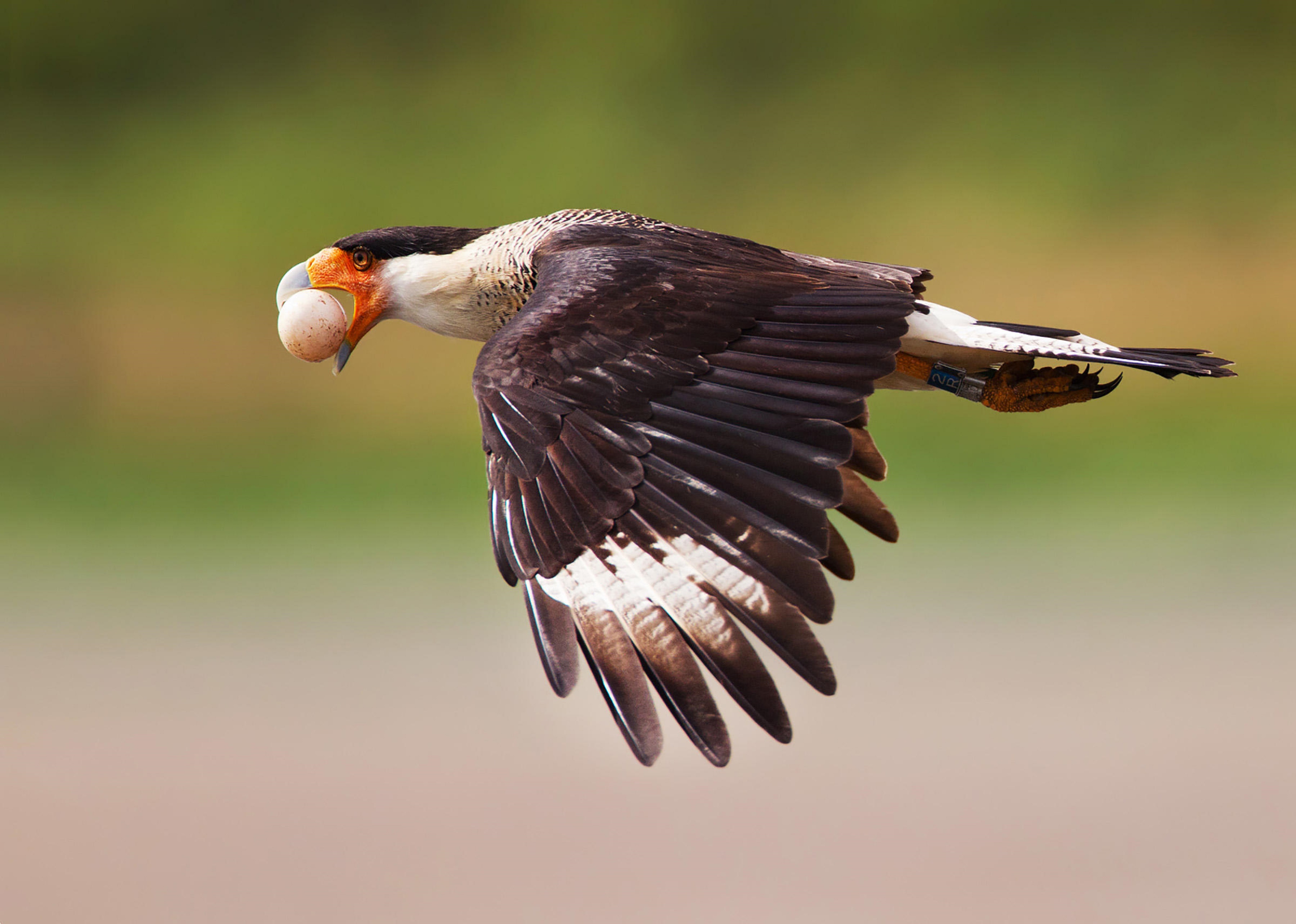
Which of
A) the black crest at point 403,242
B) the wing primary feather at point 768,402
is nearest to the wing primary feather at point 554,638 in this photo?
the wing primary feather at point 768,402

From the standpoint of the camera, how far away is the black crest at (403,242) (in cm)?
308

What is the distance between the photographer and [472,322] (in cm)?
312

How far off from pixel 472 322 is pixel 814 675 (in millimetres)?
1521

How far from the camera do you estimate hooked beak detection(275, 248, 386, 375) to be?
3074mm

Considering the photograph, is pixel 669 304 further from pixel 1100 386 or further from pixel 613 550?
pixel 1100 386

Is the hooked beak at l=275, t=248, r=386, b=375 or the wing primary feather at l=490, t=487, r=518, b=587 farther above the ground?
the hooked beak at l=275, t=248, r=386, b=375

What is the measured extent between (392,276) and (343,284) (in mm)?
112

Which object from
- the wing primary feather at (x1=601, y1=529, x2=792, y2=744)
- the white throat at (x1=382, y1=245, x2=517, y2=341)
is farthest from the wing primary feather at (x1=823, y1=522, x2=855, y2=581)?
the white throat at (x1=382, y1=245, x2=517, y2=341)

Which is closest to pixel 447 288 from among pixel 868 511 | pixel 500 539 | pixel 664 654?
pixel 500 539

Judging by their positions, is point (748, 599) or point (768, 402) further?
point (768, 402)

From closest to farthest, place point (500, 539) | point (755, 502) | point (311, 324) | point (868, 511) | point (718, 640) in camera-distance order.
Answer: point (718, 640) → point (755, 502) → point (500, 539) → point (868, 511) → point (311, 324)

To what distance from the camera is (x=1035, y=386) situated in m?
2.86

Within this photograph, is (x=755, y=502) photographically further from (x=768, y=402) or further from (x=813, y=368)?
(x=813, y=368)

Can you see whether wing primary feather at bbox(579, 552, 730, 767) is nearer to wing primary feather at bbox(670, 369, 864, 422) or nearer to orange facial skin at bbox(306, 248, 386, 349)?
wing primary feather at bbox(670, 369, 864, 422)
